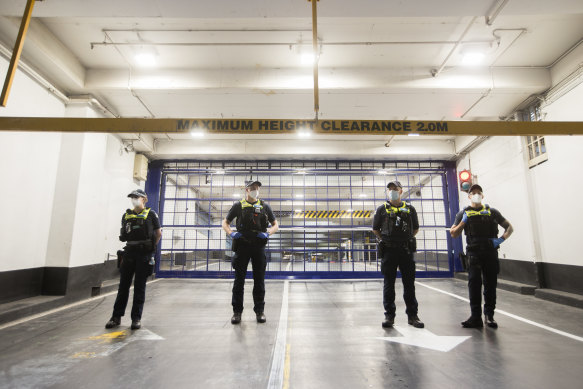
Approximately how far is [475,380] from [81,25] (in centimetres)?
692

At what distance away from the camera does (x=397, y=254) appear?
3.61 metres

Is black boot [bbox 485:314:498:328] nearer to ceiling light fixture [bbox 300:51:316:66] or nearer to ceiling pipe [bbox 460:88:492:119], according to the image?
ceiling pipe [bbox 460:88:492:119]

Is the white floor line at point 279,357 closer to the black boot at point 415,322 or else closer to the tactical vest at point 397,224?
the black boot at point 415,322

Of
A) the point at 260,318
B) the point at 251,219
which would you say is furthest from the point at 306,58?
the point at 260,318

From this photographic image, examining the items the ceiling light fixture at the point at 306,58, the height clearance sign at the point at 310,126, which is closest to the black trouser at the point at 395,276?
the height clearance sign at the point at 310,126

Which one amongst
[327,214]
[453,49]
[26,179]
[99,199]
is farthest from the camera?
[327,214]

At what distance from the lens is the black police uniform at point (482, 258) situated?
351 centimetres

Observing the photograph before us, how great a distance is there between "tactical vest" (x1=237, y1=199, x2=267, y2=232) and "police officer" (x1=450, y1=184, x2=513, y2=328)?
2558 millimetres

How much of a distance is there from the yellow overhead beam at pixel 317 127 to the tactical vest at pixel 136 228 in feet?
3.75

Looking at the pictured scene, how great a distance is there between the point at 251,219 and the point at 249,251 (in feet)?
1.48

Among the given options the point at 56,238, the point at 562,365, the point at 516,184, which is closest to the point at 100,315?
the point at 56,238

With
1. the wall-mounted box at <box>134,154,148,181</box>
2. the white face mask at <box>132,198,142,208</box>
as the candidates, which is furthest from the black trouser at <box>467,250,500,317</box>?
the wall-mounted box at <box>134,154,148,181</box>

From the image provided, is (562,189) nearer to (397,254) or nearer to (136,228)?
(397,254)

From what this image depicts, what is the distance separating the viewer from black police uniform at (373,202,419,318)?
3.53 meters
